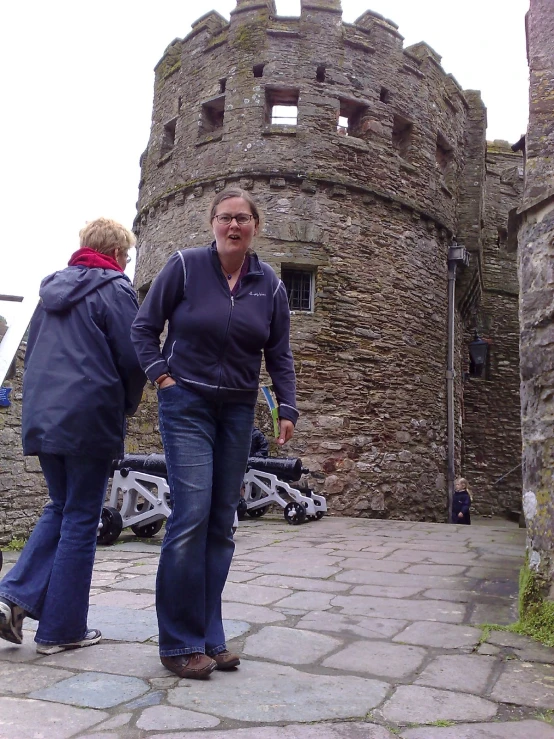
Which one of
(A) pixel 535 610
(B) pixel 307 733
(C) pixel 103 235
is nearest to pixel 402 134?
(C) pixel 103 235

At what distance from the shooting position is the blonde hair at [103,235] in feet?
9.67

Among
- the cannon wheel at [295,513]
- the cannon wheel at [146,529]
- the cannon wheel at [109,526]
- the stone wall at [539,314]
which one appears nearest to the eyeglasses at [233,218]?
the stone wall at [539,314]

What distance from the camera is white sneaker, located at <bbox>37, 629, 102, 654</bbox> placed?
2541 mm

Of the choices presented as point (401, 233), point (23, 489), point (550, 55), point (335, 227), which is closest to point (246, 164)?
point (335, 227)

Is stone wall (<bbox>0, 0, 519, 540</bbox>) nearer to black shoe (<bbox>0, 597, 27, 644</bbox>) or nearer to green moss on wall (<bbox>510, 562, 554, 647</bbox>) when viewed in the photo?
green moss on wall (<bbox>510, 562, 554, 647</bbox>)

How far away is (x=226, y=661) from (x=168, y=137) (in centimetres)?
1164

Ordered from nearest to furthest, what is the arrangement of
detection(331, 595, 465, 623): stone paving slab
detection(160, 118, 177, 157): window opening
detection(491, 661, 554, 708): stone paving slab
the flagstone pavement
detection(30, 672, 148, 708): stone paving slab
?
the flagstone pavement → detection(30, 672, 148, 708): stone paving slab → detection(491, 661, 554, 708): stone paving slab → detection(331, 595, 465, 623): stone paving slab → detection(160, 118, 177, 157): window opening

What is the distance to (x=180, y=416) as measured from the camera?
2422mm

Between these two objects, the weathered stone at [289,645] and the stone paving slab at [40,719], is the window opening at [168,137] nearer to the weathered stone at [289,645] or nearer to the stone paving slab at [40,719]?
the weathered stone at [289,645]

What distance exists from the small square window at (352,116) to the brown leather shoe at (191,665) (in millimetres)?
10160

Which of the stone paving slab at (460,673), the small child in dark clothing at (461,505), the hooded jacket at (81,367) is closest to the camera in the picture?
the stone paving slab at (460,673)

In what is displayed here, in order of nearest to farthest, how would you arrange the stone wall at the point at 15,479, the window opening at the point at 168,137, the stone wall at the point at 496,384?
the stone wall at the point at 15,479 < the window opening at the point at 168,137 < the stone wall at the point at 496,384

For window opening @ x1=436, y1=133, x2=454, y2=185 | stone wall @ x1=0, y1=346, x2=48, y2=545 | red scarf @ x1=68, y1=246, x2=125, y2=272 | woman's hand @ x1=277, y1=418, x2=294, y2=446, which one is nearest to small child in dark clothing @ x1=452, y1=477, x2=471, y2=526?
window opening @ x1=436, y1=133, x2=454, y2=185

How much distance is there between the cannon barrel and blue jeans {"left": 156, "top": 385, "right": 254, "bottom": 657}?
5.20 m
